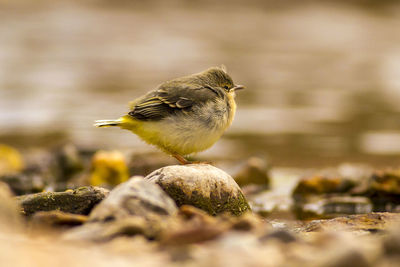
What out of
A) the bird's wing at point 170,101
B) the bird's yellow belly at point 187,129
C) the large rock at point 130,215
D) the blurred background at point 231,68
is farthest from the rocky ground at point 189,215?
the blurred background at point 231,68

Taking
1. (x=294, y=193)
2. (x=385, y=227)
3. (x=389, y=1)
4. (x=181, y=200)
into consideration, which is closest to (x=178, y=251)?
(x=181, y=200)

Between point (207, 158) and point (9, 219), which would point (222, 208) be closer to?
Answer: point (9, 219)

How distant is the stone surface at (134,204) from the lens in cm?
464

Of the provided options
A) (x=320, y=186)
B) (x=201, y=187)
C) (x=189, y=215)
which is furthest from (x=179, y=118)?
(x=320, y=186)

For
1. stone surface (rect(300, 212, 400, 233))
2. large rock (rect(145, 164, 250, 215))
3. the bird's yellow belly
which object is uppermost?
the bird's yellow belly

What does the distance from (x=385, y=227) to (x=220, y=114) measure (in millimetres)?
2083

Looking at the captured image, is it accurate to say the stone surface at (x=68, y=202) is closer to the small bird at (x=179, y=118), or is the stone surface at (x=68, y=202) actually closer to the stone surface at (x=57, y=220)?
the stone surface at (x=57, y=220)

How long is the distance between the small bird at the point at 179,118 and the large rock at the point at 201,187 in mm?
679

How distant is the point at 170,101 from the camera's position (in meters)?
6.73

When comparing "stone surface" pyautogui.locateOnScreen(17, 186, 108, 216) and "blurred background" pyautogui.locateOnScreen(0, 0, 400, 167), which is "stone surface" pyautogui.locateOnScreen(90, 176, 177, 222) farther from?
"blurred background" pyautogui.locateOnScreen(0, 0, 400, 167)

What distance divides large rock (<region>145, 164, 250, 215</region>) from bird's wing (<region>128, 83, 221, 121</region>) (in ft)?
3.14

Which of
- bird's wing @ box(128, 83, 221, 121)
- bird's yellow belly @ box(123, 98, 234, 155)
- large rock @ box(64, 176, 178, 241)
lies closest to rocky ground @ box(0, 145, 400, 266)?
large rock @ box(64, 176, 178, 241)

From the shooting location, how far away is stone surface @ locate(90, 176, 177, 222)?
15.2ft

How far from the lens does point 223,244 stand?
3887 millimetres
